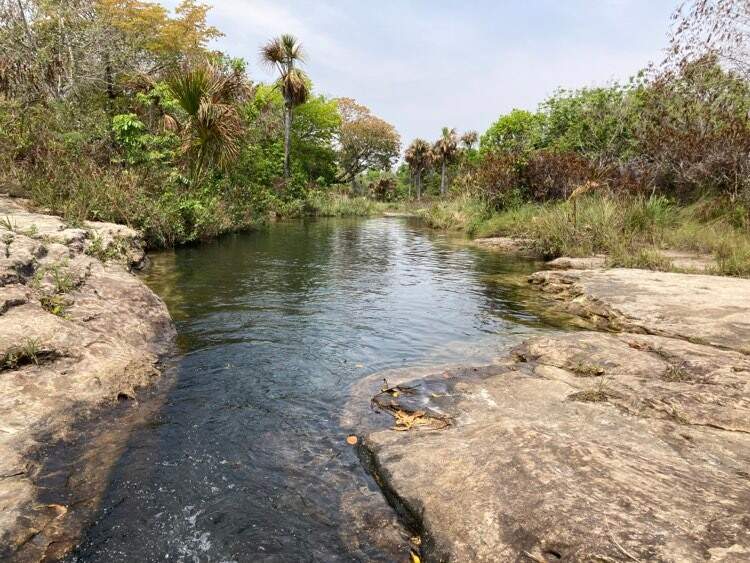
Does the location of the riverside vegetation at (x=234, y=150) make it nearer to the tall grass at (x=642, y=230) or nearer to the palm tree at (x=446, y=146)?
the tall grass at (x=642, y=230)

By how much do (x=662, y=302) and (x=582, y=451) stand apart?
468 cm

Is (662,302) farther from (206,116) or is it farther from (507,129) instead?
(507,129)

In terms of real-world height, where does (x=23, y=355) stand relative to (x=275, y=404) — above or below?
above

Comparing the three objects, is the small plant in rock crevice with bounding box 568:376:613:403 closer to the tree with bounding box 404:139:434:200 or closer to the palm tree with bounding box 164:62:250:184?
the palm tree with bounding box 164:62:250:184

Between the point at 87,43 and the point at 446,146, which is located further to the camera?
→ the point at 446,146

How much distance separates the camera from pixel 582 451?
274cm

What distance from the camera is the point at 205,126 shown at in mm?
13547

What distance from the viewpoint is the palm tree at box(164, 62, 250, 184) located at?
13.2m

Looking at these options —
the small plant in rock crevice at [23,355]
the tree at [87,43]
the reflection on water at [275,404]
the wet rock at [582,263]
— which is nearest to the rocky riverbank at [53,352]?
the small plant in rock crevice at [23,355]

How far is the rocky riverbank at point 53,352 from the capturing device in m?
2.39

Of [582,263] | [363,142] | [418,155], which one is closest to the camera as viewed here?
[582,263]

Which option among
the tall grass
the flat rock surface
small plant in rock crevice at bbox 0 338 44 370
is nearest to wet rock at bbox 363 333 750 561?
the flat rock surface

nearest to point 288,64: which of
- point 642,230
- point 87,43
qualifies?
point 87,43

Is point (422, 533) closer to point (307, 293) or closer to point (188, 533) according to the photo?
point (188, 533)
